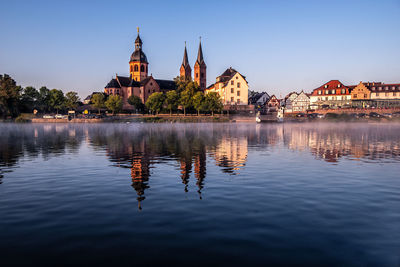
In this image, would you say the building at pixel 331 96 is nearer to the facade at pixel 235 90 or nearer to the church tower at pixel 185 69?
the facade at pixel 235 90

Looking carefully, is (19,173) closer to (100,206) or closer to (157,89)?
(100,206)

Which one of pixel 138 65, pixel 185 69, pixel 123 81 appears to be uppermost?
pixel 138 65

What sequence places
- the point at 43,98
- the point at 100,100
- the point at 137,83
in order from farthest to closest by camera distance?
the point at 137,83, the point at 43,98, the point at 100,100

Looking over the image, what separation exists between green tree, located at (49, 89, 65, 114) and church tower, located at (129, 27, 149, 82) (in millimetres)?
40912

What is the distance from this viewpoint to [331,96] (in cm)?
15000

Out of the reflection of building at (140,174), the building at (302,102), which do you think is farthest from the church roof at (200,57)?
the reflection of building at (140,174)

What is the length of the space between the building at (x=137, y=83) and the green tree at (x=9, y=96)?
4286cm

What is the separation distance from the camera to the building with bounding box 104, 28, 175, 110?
16488 cm

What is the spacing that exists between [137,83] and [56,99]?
1663 inches

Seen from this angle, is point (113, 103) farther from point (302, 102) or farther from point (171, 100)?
point (302, 102)

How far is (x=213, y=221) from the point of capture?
9961 millimetres

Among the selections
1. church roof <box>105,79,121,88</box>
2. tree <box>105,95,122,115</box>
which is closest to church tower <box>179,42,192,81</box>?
church roof <box>105,79,121,88</box>

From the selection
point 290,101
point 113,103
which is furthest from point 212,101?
point 290,101

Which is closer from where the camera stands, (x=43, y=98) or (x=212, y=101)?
(x=212, y=101)
